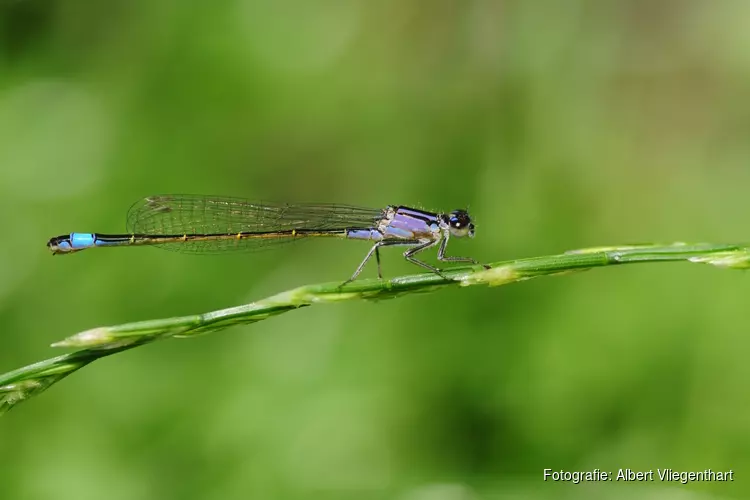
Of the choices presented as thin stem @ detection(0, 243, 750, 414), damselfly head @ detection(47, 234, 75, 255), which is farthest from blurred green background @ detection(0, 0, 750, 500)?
thin stem @ detection(0, 243, 750, 414)

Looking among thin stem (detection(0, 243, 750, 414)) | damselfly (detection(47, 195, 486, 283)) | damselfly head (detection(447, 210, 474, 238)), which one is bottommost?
thin stem (detection(0, 243, 750, 414))

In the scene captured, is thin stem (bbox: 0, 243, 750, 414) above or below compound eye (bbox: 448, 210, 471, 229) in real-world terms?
below

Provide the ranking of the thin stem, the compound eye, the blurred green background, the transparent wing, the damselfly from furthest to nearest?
the transparent wing, the damselfly, the compound eye, the blurred green background, the thin stem

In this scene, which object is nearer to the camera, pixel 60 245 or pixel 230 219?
pixel 60 245

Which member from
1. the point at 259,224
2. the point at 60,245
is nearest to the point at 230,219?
the point at 259,224

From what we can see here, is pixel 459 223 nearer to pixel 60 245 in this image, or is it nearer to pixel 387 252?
pixel 387 252

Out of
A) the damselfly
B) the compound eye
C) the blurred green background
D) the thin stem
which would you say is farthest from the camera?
the damselfly

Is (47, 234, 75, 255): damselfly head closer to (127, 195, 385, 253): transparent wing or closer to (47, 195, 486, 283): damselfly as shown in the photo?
(47, 195, 486, 283): damselfly

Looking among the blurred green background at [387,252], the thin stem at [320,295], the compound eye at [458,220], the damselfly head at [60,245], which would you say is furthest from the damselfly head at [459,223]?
the damselfly head at [60,245]
